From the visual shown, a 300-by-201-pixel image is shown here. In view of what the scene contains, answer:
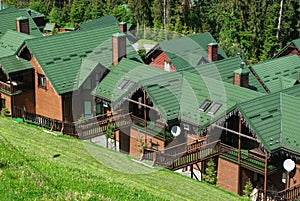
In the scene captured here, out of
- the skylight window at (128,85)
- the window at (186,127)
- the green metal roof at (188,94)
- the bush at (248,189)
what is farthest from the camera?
the skylight window at (128,85)

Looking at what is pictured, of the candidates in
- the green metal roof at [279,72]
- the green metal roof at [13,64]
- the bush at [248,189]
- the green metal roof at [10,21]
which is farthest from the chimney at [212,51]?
the green metal roof at [10,21]

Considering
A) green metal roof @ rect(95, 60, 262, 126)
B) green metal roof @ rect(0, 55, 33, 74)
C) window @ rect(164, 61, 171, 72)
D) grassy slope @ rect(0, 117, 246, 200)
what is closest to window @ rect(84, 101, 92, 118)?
green metal roof @ rect(95, 60, 262, 126)

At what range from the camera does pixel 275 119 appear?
28.8 meters

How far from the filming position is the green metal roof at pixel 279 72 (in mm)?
37500

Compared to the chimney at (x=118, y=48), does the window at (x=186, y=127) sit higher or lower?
lower

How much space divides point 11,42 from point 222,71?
17.1m

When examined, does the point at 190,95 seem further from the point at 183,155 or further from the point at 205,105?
the point at 183,155

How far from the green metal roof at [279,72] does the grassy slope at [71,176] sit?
11878 millimetres

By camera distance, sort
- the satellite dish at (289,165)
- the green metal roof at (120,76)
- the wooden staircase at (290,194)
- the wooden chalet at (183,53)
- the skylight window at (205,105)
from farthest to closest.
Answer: the wooden chalet at (183,53) → the green metal roof at (120,76) → the skylight window at (205,105) → the satellite dish at (289,165) → the wooden staircase at (290,194)

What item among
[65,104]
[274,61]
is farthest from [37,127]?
[274,61]

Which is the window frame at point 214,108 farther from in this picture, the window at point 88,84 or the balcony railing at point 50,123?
the window at point 88,84

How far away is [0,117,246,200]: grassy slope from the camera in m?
15.3

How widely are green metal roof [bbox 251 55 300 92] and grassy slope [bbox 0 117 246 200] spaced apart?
39.0 feet

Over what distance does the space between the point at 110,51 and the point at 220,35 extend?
24.9 m
